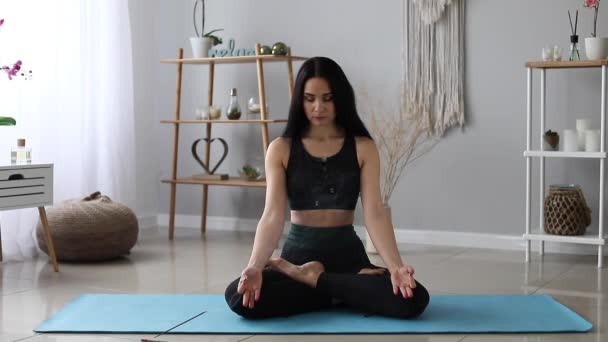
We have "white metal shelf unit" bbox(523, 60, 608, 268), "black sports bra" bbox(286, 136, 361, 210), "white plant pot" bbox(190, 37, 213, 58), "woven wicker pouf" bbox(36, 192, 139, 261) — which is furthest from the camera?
"white plant pot" bbox(190, 37, 213, 58)

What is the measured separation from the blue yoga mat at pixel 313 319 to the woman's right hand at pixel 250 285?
4.8 inches

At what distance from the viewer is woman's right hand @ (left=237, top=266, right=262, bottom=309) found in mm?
2871

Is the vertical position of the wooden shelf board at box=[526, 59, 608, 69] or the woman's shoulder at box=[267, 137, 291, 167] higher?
the wooden shelf board at box=[526, 59, 608, 69]

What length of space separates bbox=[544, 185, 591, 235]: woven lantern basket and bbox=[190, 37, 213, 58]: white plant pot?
2382mm

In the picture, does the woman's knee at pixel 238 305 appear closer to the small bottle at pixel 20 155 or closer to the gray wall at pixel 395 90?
the small bottle at pixel 20 155

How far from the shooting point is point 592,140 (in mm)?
4344

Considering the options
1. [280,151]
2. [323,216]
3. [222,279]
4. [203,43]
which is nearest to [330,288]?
[323,216]

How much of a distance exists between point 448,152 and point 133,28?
2.41 meters

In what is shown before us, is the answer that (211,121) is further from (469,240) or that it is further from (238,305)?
(238,305)

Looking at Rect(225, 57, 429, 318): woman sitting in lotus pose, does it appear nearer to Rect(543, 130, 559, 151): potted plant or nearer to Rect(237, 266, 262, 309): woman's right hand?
Rect(237, 266, 262, 309): woman's right hand

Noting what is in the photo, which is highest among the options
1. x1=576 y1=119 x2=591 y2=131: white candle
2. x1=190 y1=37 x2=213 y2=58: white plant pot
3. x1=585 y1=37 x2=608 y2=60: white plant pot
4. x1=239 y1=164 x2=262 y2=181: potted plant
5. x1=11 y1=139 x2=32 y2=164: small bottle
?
x1=190 y1=37 x2=213 y2=58: white plant pot

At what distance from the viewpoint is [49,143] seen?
16.5ft

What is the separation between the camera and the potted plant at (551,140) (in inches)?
176

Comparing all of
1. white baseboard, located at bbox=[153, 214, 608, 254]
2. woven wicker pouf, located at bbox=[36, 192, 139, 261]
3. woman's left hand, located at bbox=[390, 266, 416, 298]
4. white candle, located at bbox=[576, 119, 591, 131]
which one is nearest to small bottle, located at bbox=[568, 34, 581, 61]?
white candle, located at bbox=[576, 119, 591, 131]
